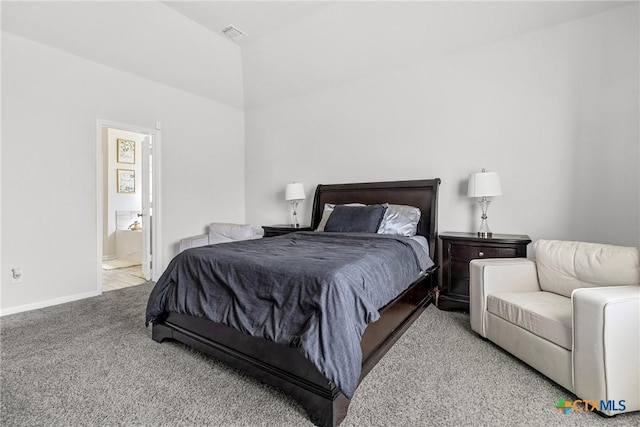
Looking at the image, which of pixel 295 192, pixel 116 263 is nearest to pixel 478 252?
pixel 295 192

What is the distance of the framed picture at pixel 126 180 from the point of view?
6168 millimetres

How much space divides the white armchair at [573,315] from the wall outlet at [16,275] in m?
4.33

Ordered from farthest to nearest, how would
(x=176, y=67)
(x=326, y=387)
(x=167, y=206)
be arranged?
(x=167, y=206) < (x=176, y=67) < (x=326, y=387)

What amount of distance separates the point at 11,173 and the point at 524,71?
5.29 meters

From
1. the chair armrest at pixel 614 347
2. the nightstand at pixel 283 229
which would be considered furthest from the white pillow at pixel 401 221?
the chair armrest at pixel 614 347

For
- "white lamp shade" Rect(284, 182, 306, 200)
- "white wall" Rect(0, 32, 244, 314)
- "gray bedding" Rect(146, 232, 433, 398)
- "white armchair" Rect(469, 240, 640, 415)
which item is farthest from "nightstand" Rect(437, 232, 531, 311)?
"white wall" Rect(0, 32, 244, 314)

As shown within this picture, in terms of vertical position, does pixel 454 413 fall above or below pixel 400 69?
below

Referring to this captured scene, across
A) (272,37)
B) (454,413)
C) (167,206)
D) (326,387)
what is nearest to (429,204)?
(454,413)

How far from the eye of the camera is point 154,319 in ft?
7.79

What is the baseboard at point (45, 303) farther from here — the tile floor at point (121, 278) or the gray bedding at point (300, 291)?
the gray bedding at point (300, 291)

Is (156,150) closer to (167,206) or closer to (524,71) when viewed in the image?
(167,206)

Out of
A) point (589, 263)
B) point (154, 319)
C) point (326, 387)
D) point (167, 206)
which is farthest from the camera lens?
point (167, 206)

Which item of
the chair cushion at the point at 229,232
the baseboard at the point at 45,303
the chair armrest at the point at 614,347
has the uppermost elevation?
the chair cushion at the point at 229,232

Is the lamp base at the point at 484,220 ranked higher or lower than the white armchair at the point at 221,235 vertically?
higher
